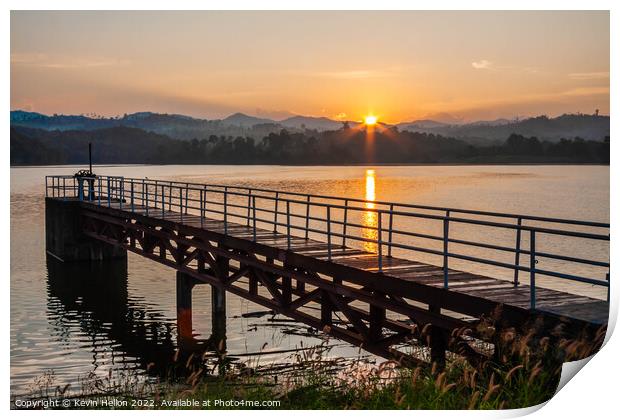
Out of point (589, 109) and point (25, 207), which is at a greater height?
point (589, 109)

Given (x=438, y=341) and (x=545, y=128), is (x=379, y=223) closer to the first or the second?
(x=438, y=341)

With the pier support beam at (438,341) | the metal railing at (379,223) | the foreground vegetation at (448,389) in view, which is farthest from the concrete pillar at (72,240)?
the foreground vegetation at (448,389)

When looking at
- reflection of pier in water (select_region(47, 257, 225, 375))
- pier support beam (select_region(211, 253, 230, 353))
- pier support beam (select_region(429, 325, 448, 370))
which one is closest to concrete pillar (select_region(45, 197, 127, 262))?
reflection of pier in water (select_region(47, 257, 225, 375))

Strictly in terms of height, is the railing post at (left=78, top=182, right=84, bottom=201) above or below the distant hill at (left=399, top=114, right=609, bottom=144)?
below

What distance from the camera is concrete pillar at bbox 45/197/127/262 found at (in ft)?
112

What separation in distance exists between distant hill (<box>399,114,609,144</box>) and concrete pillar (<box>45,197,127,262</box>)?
15638 millimetres

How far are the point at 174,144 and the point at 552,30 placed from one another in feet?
125

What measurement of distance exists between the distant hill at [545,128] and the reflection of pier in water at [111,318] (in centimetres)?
912

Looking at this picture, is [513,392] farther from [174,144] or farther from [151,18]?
[174,144]

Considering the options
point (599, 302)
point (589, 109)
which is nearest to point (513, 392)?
point (599, 302)

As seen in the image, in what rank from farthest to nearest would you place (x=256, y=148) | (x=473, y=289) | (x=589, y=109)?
(x=256, y=148) < (x=589, y=109) < (x=473, y=289)

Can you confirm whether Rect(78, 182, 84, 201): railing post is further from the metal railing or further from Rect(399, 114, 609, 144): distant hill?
Rect(399, 114, 609, 144): distant hill
